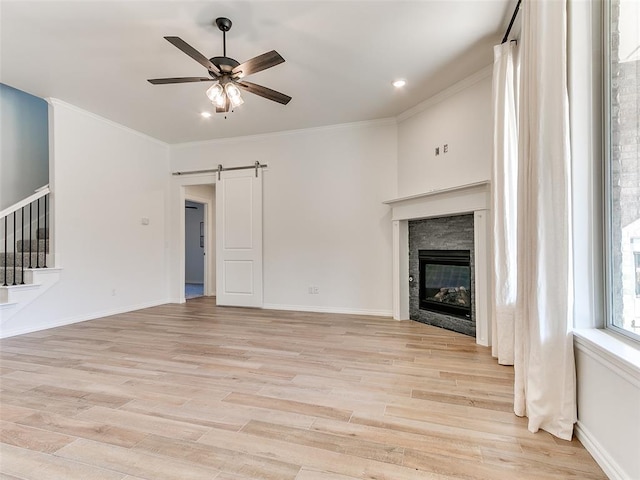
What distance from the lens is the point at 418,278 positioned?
4.45 m

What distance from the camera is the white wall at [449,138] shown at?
138 inches

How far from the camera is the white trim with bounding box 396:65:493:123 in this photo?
349 centimetres

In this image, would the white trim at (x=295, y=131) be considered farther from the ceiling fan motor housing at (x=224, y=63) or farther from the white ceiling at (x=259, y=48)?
the ceiling fan motor housing at (x=224, y=63)

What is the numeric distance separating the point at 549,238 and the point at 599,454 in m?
1.05

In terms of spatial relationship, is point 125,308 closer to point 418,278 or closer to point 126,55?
point 126,55

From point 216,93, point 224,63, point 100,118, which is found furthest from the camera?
point 100,118

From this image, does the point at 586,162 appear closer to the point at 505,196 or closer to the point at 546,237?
the point at 546,237

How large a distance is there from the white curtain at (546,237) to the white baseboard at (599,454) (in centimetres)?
6

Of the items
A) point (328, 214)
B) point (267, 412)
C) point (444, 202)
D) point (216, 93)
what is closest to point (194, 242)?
point (328, 214)

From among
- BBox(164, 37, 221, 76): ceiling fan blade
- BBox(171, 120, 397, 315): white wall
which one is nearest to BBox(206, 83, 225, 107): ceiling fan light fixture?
BBox(164, 37, 221, 76): ceiling fan blade

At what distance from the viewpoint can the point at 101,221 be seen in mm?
4812

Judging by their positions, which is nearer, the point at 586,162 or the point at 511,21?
the point at 586,162

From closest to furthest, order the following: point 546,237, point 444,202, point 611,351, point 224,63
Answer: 1. point 611,351
2. point 546,237
3. point 224,63
4. point 444,202

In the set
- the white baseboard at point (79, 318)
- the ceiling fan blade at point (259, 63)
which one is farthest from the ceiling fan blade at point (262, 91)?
the white baseboard at point (79, 318)
